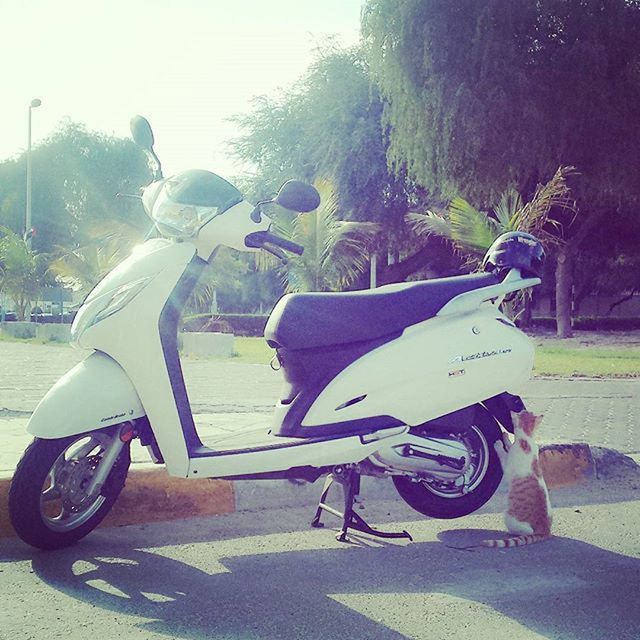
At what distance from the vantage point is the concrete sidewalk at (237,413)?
160 inches

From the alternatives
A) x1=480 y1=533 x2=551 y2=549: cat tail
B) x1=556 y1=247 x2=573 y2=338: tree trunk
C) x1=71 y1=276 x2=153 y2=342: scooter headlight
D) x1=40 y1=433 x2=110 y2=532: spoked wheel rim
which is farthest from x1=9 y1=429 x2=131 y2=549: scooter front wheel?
x1=556 y1=247 x2=573 y2=338: tree trunk

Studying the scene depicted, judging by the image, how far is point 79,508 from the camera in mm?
3441

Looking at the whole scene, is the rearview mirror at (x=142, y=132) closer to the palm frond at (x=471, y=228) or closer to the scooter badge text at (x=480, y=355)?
the scooter badge text at (x=480, y=355)

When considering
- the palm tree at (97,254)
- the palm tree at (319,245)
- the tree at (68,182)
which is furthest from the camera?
the tree at (68,182)

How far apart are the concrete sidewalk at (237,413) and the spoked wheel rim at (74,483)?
0.43 metres

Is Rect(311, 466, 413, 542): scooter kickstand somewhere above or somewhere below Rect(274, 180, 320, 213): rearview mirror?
below

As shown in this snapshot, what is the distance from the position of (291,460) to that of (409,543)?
2.20 ft

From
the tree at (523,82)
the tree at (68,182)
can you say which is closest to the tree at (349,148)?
the tree at (523,82)

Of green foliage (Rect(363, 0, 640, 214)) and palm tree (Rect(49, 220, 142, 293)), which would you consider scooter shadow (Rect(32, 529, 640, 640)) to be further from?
green foliage (Rect(363, 0, 640, 214))

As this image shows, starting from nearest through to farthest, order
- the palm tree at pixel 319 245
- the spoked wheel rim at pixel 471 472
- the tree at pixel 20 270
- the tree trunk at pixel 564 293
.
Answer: the spoked wheel rim at pixel 471 472
the palm tree at pixel 319 245
the tree trunk at pixel 564 293
the tree at pixel 20 270

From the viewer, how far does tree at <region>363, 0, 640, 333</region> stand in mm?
19047

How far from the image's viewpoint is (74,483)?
3363 millimetres

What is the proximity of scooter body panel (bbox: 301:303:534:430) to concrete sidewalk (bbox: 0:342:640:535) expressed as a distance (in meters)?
0.68

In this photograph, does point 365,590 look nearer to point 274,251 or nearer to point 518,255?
point 274,251
